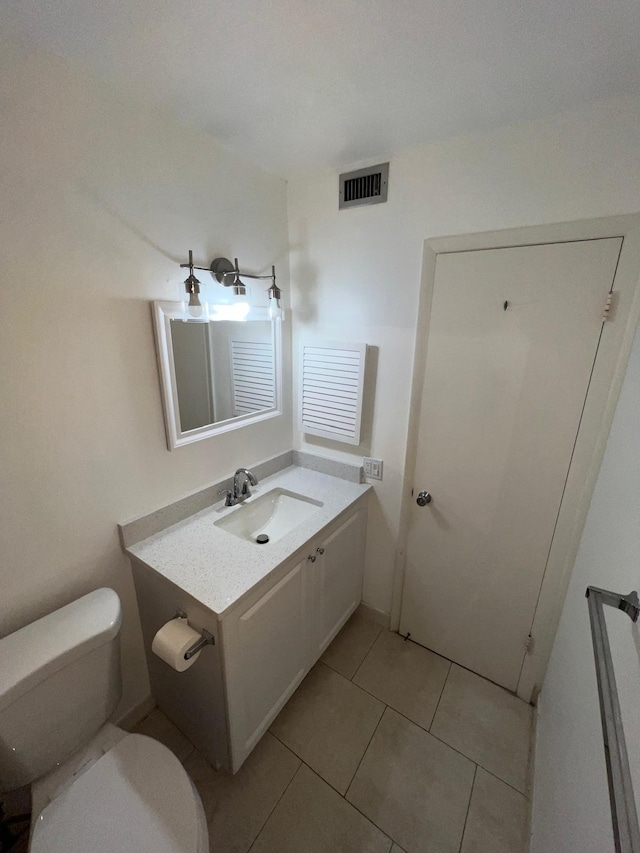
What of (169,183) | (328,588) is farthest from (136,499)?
(169,183)

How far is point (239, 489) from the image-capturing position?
1.61 metres

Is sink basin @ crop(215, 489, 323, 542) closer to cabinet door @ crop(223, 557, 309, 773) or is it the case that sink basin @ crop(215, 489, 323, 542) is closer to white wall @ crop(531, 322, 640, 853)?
cabinet door @ crop(223, 557, 309, 773)

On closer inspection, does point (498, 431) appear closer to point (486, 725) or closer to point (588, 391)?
point (588, 391)

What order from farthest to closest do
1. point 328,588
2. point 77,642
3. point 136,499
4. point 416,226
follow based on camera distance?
point 328,588, point 416,226, point 136,499, point 77,642

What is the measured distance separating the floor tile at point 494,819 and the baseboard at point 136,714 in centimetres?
131

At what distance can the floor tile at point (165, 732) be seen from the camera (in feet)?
4.51

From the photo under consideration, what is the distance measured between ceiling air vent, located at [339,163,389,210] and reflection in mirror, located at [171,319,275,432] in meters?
0.69

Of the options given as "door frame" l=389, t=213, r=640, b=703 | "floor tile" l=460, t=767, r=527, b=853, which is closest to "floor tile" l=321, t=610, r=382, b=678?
"floor tile" l=460, t=767, r=527, b=853

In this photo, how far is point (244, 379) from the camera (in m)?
1.68

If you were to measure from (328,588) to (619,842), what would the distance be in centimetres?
121

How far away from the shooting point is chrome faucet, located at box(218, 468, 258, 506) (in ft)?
5.19

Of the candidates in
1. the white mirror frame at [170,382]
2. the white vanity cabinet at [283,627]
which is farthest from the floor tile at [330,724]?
the white mirror frame at [170,382]

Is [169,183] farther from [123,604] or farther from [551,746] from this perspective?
[551,746]

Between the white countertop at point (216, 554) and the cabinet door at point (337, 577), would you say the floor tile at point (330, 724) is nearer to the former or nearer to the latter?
the cabinet door at point (337, 577)
